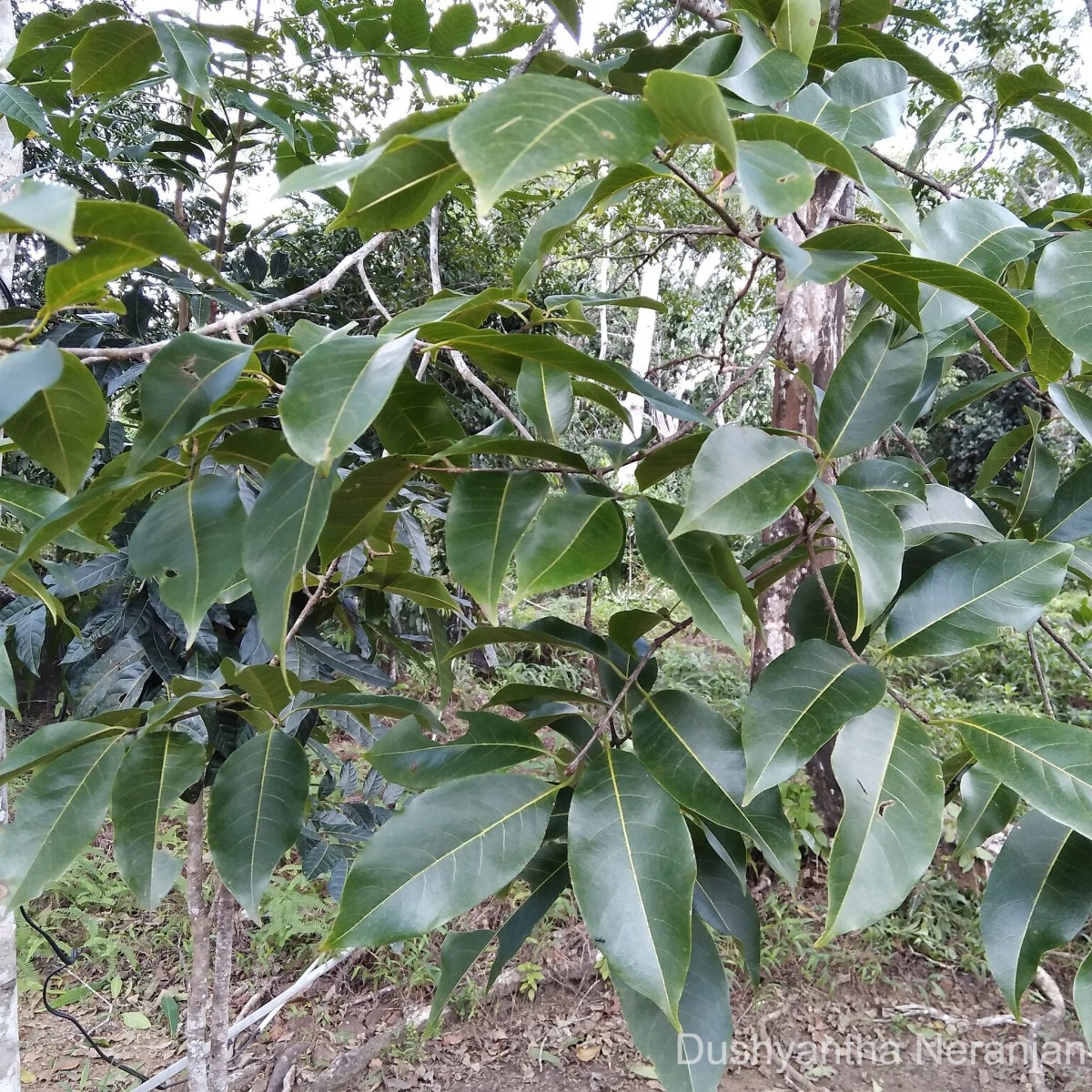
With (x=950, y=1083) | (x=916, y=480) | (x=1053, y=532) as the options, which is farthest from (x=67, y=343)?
(x=950, y=1083)

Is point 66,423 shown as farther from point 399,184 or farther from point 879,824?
point 879,824

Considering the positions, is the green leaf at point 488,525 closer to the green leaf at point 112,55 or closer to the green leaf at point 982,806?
the green leaf at point 982,806

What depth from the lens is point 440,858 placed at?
36cm

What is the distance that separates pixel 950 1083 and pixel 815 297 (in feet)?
6.57

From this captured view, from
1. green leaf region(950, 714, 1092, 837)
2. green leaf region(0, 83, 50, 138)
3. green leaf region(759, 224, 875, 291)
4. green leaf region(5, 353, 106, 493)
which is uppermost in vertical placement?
green leaf region(0, 83, 50, 138)

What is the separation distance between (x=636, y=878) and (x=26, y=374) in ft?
1.18

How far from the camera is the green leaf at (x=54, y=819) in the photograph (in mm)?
417

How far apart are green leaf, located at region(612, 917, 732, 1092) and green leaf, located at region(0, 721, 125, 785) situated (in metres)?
0.38

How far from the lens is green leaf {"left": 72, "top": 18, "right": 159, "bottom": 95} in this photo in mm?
765

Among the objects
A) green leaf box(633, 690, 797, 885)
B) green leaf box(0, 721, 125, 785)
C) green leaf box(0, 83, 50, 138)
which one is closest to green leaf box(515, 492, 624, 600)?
green leaf box(633, 690, 797, 885)

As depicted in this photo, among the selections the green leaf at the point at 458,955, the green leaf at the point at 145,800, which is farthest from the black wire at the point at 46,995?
the green leaf at the point at 458,955

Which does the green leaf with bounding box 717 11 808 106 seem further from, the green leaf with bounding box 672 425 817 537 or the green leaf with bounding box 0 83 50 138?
the green leaf with bounding box 0 83 50 138

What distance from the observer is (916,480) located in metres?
0.46

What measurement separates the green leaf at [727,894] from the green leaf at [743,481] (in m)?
0.21
